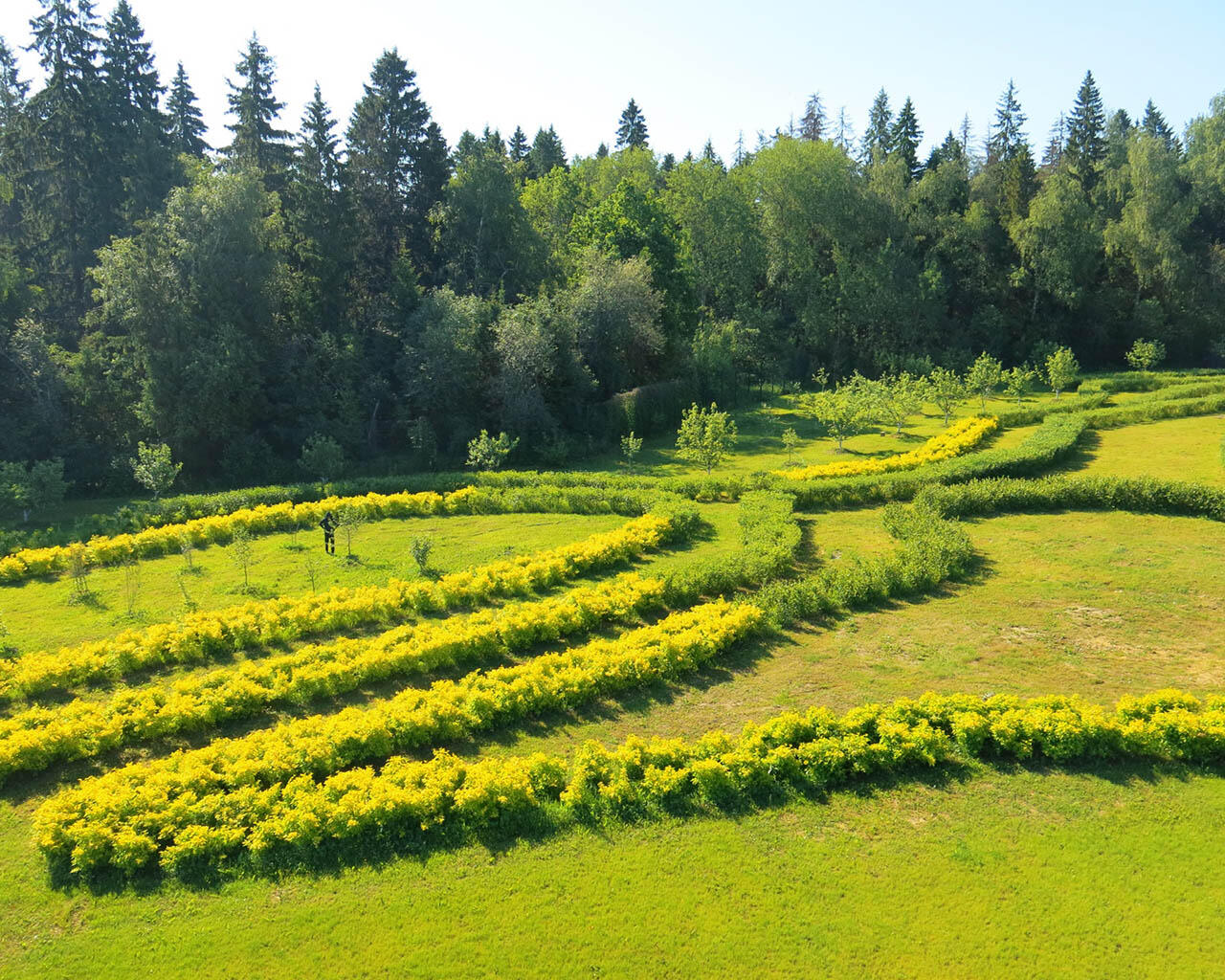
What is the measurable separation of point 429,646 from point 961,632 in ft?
31.0

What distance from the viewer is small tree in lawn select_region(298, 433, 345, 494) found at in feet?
95.2

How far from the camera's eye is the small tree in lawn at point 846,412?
104 ft

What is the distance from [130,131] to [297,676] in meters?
36.7

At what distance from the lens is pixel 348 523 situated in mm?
20234

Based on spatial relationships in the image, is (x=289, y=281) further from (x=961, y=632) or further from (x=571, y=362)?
(x=961, y=632)

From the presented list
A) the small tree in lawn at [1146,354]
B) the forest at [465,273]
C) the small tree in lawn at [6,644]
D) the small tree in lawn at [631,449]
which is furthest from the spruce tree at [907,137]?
the small tree in lawn at [6,644]

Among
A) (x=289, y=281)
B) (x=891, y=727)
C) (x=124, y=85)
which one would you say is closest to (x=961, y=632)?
(x=891, y=727)

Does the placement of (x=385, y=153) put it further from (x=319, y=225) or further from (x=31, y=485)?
(x=31, y=485)

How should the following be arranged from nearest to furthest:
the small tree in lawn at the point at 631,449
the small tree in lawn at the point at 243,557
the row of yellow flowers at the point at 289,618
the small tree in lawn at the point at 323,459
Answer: the row of yellow flowers at the point at 289,618 < the small tree in lawn at the point at 243,557 < the small tree in lawn at the point at 323,459 < the small tree in lawn at the point at 631,449

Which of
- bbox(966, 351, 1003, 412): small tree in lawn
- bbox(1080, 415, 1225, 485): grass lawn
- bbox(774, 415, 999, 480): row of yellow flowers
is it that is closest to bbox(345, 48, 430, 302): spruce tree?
bbox(774, 415, 999, 480): row of yellow flowers

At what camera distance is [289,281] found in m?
34.3

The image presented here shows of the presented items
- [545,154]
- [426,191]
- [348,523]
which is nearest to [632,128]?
[545,154]

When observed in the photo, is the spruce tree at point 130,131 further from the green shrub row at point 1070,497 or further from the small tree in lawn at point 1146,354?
the small tree in lawn at point 1146,354

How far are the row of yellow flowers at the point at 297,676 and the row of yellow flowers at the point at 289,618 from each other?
2.41 feet
